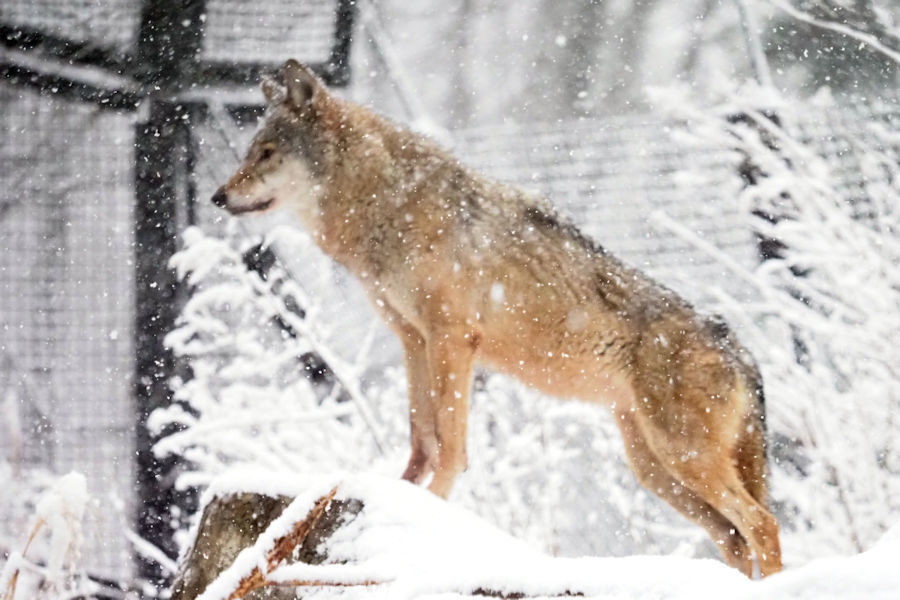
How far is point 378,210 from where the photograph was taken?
179 cm

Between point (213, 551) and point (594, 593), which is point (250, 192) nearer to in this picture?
point (213, 551)

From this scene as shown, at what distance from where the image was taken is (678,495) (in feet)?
5.67

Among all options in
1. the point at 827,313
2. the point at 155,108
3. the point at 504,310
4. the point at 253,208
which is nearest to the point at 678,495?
the point at 504,310

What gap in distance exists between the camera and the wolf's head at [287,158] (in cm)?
186

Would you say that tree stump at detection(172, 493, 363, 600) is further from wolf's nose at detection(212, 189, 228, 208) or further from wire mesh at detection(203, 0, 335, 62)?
wire mesh at detection(203, 0, 335, 62)

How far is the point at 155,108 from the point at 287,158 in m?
2.30

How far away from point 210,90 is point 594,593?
12.3 feet

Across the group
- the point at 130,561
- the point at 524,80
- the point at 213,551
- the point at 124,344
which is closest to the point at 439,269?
the point at 213,551

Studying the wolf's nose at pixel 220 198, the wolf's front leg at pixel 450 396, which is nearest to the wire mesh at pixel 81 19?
the wolf's nose at pixel 220 198

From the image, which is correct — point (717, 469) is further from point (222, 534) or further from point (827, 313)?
point (827, 313)

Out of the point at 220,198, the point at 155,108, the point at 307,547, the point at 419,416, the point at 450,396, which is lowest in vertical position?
the point at 155,108

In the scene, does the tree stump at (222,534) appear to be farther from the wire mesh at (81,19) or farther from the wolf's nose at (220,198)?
the wire mesh at (81,19)

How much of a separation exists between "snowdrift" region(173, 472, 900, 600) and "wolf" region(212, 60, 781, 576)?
1.42 ft

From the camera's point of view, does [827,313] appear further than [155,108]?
No
